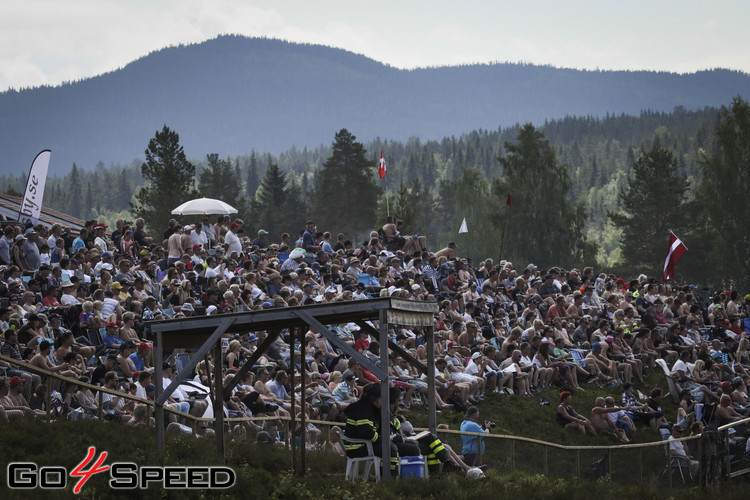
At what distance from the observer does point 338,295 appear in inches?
844

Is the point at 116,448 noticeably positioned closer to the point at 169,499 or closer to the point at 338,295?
the point at 169,499

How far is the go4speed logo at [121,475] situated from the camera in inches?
394

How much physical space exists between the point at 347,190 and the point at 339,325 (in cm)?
6228

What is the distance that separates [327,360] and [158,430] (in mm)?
7309

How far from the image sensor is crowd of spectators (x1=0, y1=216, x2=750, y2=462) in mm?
15289

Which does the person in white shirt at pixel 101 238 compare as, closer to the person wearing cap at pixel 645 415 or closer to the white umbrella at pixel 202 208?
the white umbrella at pixel 202 208

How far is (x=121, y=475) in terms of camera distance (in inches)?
413

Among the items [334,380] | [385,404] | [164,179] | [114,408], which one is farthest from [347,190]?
[385,404]

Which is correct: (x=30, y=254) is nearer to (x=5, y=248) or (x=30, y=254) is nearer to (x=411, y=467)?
(x=5, y=248)

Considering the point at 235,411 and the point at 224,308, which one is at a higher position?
the point at 224,308

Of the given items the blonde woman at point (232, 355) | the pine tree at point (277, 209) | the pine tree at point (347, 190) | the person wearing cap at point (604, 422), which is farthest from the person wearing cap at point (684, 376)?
the pine tree at point (277, 209)

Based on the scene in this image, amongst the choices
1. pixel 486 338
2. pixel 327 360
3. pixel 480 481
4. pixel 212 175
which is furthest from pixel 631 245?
pixel 480 481

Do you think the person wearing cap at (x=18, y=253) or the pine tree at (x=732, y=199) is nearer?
the person wearing cap at (x=18, y=253)

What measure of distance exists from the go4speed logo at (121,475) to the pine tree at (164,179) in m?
54.9
